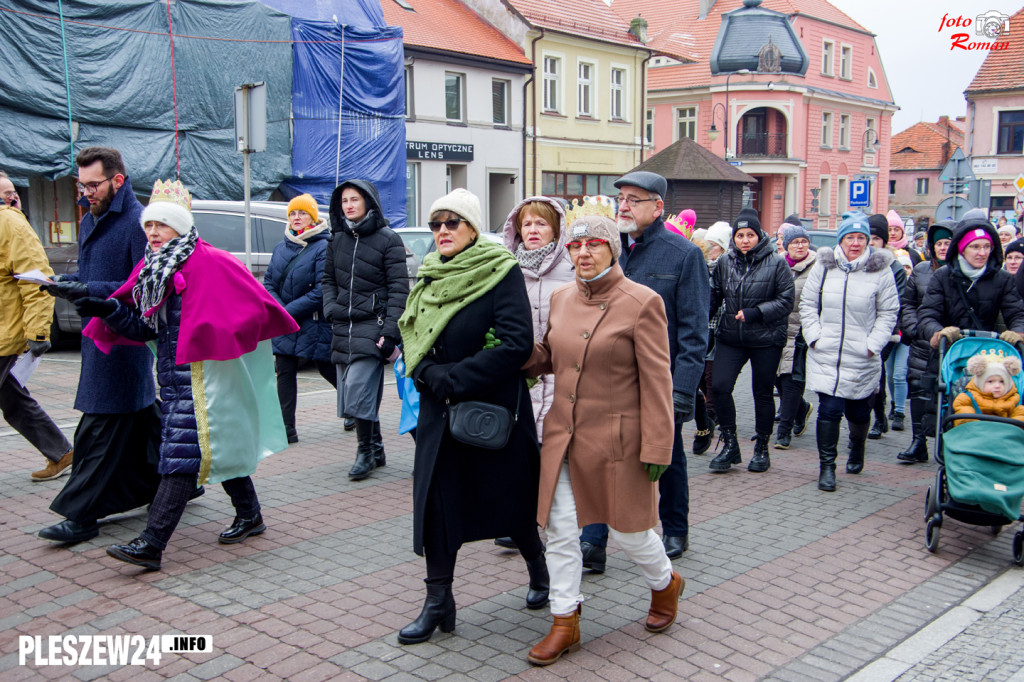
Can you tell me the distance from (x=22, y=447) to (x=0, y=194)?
200 cm

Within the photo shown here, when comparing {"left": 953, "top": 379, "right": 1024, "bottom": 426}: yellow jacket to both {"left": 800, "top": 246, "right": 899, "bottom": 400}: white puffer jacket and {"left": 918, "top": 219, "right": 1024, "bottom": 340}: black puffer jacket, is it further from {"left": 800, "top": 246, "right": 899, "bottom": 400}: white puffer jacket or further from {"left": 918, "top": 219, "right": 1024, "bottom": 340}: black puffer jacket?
{"left": 800, "top": 246, "right": 899, "bottom": 400}: white puffer jacket

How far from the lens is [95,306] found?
5.03 meters

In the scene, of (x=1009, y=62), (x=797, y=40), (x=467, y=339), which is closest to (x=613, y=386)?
(x=467, y=339)

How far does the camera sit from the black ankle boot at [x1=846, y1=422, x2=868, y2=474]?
291 inches

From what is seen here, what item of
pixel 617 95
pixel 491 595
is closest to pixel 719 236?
pixel 491 595

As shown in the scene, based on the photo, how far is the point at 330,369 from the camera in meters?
8.17

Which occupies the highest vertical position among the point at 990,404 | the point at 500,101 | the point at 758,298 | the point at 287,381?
the point at 500,101

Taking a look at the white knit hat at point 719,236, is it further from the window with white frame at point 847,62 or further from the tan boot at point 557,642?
the window with white frame at point 847,62

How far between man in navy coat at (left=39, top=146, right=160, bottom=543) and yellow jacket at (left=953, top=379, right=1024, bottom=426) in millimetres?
4793

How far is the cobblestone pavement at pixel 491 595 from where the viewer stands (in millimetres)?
4113

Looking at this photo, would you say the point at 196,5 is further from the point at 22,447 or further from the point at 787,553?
the point at 787,553

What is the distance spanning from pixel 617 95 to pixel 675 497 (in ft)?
110

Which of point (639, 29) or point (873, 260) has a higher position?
point (639, 29)

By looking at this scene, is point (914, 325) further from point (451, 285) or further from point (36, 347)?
point (36, 347)
